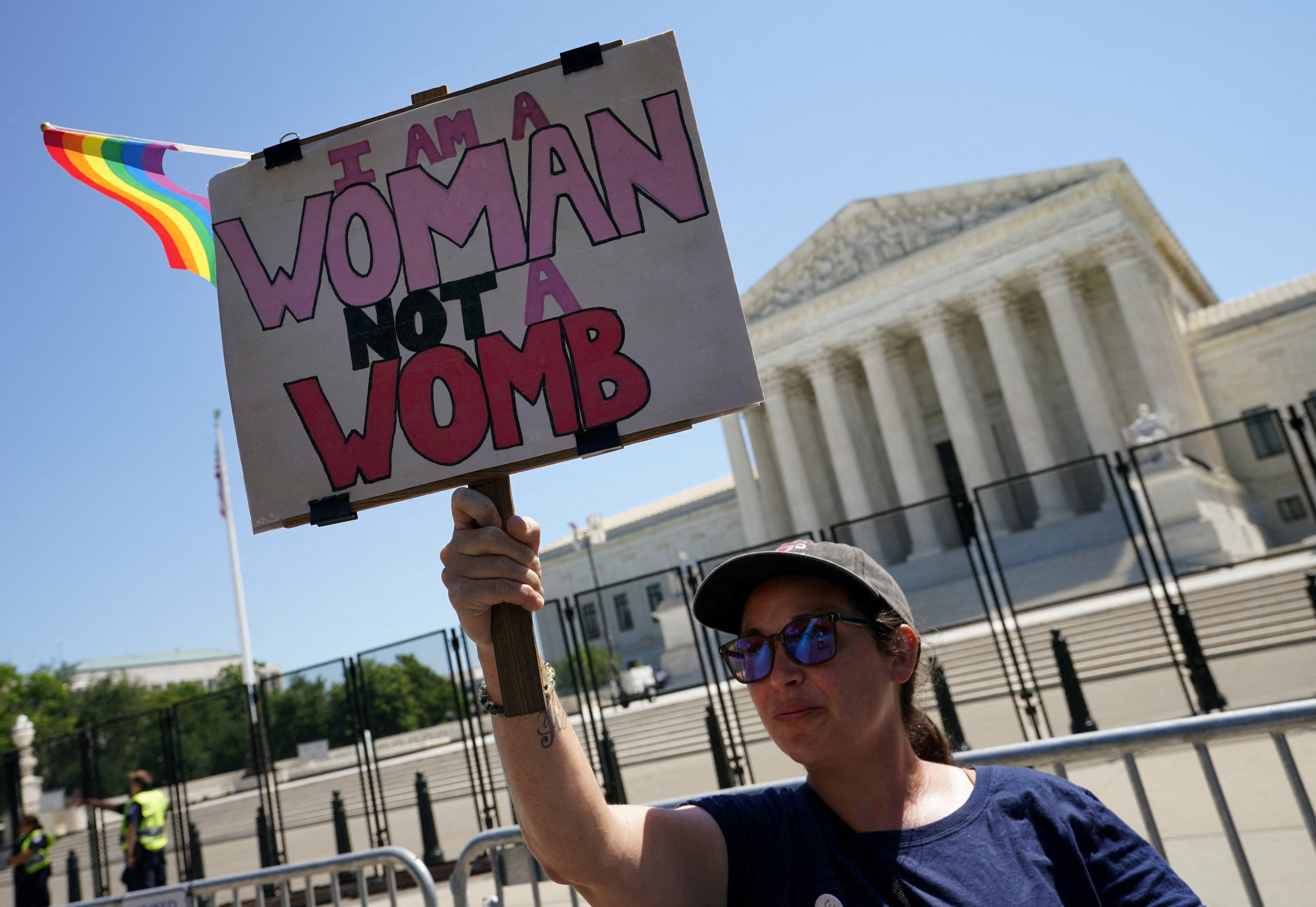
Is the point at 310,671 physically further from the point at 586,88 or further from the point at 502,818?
the point at 586,88

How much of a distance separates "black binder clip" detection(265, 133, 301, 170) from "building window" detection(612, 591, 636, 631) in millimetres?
45864

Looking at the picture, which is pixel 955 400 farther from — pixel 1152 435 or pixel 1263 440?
pixel 1263 440

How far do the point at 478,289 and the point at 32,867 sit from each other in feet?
46.9

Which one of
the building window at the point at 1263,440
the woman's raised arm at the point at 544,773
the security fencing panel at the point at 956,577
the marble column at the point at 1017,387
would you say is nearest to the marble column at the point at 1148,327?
the building window at the point at 1263,440

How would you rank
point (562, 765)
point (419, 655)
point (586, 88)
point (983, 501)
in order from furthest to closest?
point (983, 501) → point (419, 655) → point (586, 88) → point (562, 765)

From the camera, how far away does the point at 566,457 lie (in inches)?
74.9

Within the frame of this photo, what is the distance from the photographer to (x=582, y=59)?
2139 millimetres

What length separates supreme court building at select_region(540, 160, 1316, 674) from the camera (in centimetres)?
3372

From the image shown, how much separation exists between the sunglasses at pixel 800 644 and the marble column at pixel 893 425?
119 feet

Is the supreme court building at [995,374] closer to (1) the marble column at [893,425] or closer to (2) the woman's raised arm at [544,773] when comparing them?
(1) the marble column at [893,425]

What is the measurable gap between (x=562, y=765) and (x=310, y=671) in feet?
42.5

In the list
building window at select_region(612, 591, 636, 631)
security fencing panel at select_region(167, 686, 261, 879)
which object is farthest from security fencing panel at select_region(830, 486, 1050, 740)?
building window at select_region(612, 591, 636, 631)

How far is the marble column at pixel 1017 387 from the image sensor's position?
35438mm

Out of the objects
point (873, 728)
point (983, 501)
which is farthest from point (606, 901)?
point (983, 501)
